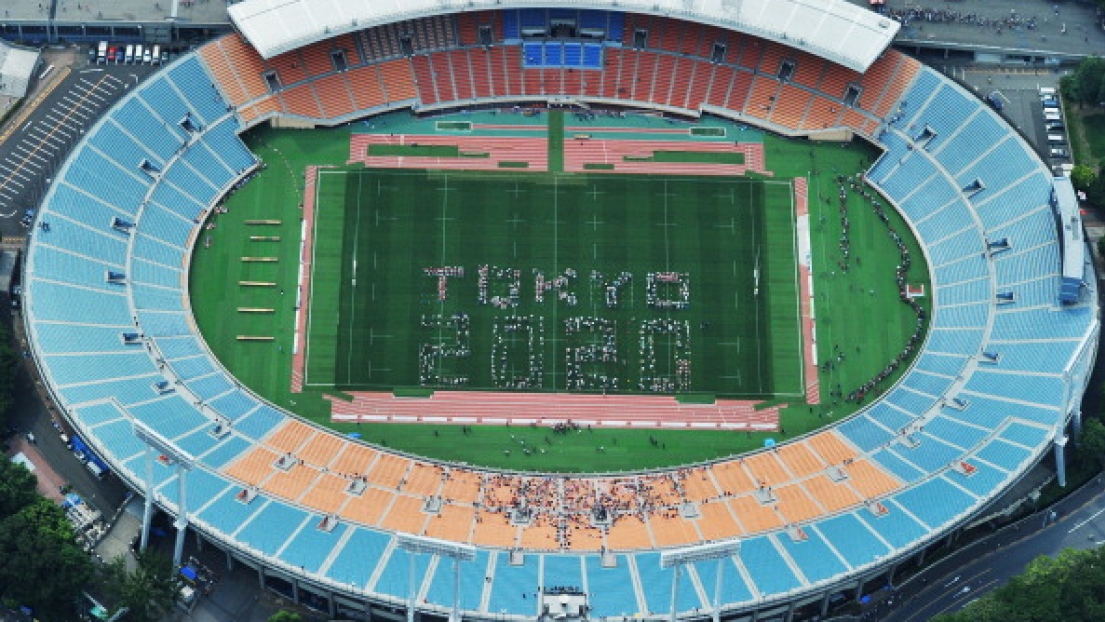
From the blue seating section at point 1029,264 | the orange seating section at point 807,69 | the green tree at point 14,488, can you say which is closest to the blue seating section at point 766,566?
the blue seating section at point 1029,264

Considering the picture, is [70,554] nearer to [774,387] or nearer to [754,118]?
[774,387]

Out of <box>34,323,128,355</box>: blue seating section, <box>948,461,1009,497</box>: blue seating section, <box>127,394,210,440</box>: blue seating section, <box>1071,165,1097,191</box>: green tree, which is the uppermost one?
<box>1071,165,1097,191</box>: green tree

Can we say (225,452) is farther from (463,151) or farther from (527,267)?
(463,151)

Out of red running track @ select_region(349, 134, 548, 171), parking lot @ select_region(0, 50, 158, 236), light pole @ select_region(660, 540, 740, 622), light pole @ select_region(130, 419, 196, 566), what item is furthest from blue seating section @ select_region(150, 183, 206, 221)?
light pole @ select_region(660, 540, 740, 622)

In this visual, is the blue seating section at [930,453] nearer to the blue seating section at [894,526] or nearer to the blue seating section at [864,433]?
the blue seating section at [864,433]

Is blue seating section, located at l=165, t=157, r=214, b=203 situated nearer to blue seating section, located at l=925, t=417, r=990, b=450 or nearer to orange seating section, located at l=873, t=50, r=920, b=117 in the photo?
orange seating section, located at l=873, t=50, r=920, b=117
